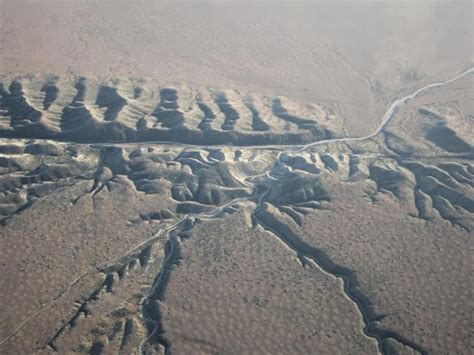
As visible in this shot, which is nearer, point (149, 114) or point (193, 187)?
point (193, 187)

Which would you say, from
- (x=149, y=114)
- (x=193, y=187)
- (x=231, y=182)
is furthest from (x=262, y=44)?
(x=193, y=187)

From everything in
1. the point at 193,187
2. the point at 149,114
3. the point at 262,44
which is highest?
the point at 262,44

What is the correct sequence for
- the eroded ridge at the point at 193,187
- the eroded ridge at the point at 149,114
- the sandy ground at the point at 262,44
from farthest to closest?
1. the sandy ground at the point at 262,44
2. the eroded ridge at the point at 149,114
3. the eroded ridge at the point at 193,187

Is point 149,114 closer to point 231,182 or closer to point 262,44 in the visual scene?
point 231,182

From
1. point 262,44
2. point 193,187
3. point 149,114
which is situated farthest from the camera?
point 262,44

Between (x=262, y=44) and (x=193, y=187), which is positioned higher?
(x=262, y=44)

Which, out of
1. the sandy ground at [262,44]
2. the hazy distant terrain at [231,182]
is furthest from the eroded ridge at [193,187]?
the sandy ground at [262,44]

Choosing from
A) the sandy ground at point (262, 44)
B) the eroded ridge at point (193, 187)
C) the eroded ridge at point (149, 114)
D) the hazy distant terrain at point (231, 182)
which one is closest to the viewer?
the hazy distant terrain at point (231, 182)

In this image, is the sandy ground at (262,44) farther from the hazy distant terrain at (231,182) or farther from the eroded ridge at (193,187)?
the eroded ridge at (193,187)

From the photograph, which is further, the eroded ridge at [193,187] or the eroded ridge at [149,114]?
the eroded ridge at [149,114]
